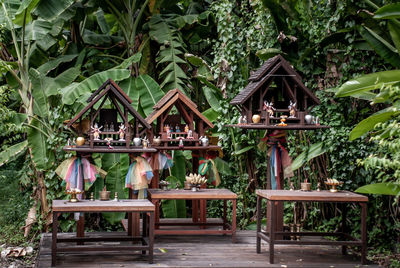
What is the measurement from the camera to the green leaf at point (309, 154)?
7297mm

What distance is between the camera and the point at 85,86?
8195mm

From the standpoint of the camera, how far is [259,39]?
8.61 metres

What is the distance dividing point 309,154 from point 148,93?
9.60 feet

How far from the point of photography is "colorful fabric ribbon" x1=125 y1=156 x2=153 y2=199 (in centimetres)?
636

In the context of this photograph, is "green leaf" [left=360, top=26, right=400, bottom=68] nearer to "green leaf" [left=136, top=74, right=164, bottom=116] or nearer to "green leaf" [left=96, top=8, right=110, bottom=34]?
"green leaf" [left=136, top=74, right=164, bottom=116]

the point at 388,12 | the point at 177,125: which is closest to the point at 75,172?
the point at 177,125

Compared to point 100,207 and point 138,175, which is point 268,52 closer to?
point 138,175

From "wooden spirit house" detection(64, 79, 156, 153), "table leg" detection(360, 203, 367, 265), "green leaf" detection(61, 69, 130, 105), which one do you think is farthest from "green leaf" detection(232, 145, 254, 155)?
"table leg" detection(360, 203, 367, 265)

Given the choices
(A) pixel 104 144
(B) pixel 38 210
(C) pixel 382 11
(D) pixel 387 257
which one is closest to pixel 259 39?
(C) pixel 382 11

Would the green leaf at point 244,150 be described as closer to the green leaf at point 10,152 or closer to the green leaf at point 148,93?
the green leaf at point 148,93

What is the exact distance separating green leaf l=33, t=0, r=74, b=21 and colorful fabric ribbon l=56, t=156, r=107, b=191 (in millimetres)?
2883

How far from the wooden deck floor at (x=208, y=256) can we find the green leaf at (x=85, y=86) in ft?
7.10

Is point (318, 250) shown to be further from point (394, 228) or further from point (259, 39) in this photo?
point (259, 39)

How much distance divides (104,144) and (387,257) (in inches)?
155
